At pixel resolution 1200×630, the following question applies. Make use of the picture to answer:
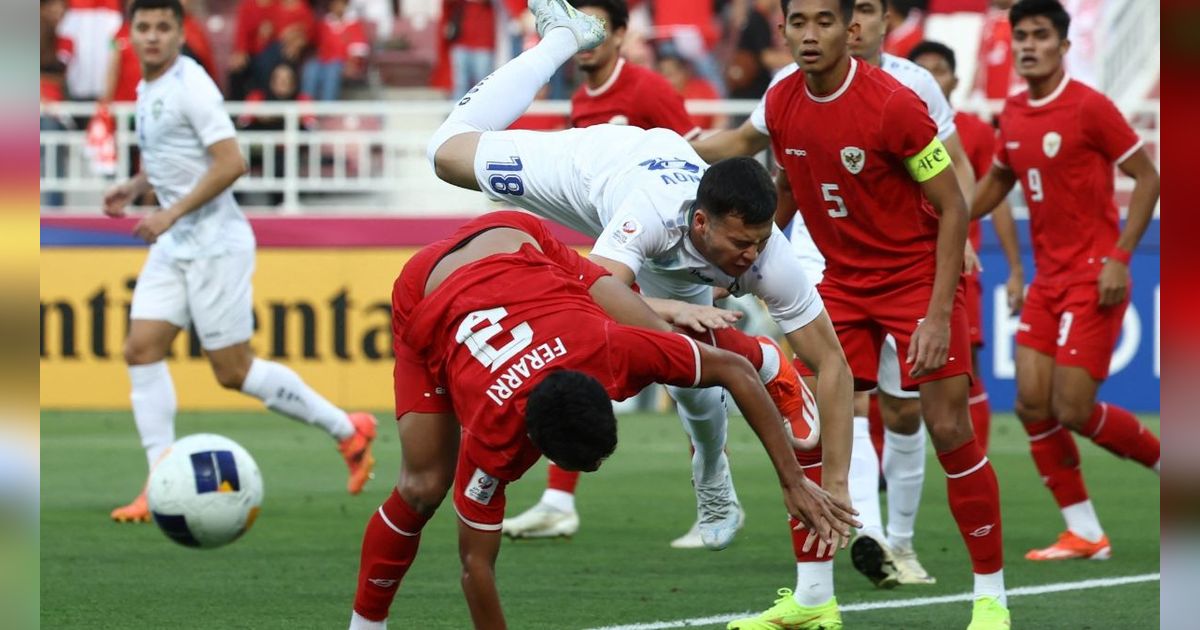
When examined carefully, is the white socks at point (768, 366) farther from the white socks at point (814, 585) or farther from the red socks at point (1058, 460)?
the red socks at point (1058, 460)

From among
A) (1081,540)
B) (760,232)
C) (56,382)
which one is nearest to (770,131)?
(760,232)

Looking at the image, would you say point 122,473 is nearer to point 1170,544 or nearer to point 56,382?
point 56,382

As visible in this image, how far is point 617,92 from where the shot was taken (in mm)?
8375

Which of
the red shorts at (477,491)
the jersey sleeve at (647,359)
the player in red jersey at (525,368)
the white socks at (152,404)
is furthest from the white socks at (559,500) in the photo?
the jersey sleeve at (647,359)

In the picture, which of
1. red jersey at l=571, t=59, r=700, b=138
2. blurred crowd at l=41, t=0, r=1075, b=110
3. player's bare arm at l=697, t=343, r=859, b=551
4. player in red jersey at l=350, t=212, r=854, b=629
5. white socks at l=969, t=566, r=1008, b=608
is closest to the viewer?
player in red jersey at l=350, t=212, r=854, b=629

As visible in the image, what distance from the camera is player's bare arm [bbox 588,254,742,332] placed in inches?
173

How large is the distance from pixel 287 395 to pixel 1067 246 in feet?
14.2

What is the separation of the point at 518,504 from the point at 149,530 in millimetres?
2141

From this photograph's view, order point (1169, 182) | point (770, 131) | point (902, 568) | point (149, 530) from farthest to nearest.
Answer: point (149, 530)
point (902, 568)
point (770, 131)
point (1169, 182)

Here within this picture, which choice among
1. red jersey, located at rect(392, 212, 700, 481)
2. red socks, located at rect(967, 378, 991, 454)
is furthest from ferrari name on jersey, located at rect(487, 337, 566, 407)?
red socks, located at rect(967, 378, 991, 454)

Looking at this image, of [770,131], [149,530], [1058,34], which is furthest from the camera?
[149,530]

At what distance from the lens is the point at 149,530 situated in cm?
821

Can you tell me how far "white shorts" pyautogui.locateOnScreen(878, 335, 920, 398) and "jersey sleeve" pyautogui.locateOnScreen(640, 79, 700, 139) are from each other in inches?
91.2

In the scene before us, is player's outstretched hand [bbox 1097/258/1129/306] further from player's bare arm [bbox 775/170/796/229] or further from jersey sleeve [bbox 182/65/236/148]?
jersey sleeve [bbox 182/65/236/148]
